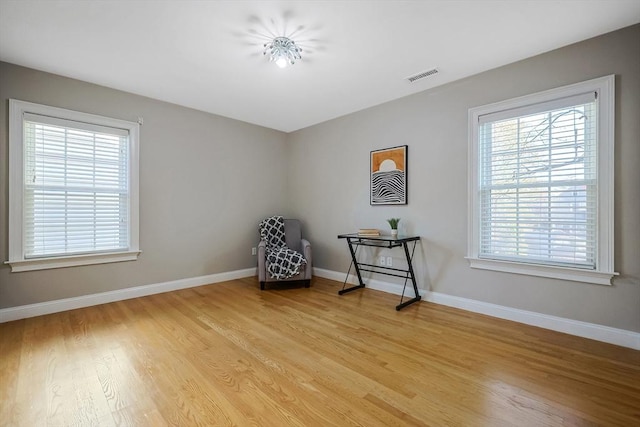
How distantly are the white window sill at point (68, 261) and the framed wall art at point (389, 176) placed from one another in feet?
10.2

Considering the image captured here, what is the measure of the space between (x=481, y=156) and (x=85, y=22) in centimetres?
361

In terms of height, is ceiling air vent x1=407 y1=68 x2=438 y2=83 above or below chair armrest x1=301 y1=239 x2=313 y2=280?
above

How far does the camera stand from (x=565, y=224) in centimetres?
250

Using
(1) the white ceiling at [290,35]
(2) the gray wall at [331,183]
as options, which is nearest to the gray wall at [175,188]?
(2) the gray wall at [331,183]

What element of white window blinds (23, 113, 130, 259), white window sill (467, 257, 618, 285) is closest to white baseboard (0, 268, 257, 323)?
white window blinds (23, 113, 130, 259)

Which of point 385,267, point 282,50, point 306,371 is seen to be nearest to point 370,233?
point 385,267

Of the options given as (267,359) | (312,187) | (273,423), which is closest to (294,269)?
(312,187)

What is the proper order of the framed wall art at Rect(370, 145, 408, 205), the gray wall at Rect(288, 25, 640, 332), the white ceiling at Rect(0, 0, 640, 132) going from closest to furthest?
the white ceiling at Rect(0, 0, 640, 132), the gray wall at Rect(288, 25, 640, 332), the framed wall art at Rect(370, 145, 408, 205)

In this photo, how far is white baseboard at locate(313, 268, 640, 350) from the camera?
2.24 m

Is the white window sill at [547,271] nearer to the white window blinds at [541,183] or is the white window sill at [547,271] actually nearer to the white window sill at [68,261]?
the white window blinds at [541,183]

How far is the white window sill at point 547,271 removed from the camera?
233 centimetres

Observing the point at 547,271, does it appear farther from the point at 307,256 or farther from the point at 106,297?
the point at 106,297

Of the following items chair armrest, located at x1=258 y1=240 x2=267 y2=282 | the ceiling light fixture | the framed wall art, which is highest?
the ceiling light fixture

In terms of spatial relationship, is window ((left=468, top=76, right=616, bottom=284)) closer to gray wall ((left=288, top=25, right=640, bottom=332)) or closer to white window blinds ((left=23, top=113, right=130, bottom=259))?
gray wall ((left=288, top=25, right=640, bottom=332))
